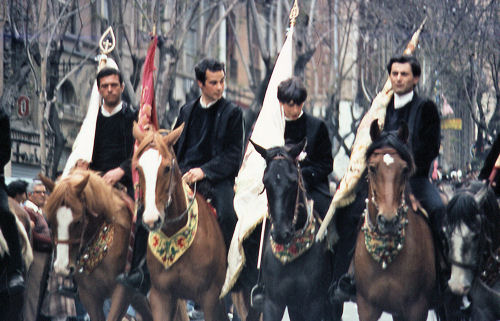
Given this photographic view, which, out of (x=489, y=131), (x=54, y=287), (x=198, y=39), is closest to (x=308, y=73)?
(x=198, y=39)

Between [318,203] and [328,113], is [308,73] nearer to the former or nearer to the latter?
[328,113]

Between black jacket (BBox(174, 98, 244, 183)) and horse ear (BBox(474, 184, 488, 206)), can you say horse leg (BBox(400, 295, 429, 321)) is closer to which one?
horse ear (BBox(474, 184, 488, 206))

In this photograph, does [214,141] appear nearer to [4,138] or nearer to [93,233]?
[93,233]

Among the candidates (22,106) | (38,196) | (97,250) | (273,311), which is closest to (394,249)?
(273,311)

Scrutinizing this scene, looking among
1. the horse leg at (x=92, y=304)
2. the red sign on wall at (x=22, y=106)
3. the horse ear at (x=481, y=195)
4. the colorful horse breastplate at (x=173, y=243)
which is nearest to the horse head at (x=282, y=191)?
the colorful horse breastplate at (x=173, y=243)

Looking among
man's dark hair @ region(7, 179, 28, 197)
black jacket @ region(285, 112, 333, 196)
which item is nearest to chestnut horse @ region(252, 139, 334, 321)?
black jacket @ region(285, 112, 333, 196)

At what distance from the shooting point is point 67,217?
10914mm

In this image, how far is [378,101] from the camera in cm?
1095

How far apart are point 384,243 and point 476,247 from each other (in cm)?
78

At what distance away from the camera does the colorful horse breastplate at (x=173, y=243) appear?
412 inches

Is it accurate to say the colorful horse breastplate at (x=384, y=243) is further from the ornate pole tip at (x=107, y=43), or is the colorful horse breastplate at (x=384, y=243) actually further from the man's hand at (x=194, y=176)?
the ornate pole tip at (x=107, y=43)

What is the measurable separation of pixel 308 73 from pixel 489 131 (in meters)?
21.3

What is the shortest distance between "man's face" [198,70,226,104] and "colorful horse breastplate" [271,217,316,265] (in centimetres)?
199

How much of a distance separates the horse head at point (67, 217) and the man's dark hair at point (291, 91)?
2.14 metres
